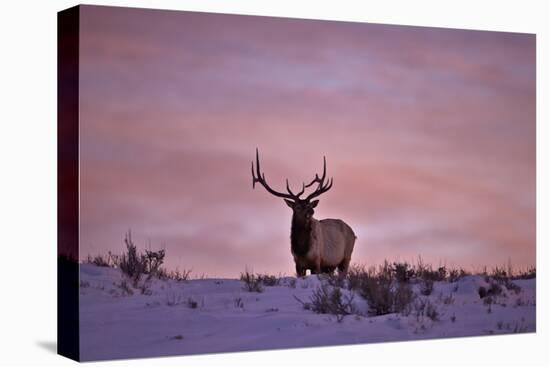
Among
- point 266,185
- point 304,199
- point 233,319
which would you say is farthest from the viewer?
point 304,199

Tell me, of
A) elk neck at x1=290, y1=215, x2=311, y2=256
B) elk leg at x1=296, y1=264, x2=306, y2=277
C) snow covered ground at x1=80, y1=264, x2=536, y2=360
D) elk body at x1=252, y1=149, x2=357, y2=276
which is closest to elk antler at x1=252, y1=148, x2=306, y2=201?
elk body at x1=252, y1=149, x2=357, y2=276

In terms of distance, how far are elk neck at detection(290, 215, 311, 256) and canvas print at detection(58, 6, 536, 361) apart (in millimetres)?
19

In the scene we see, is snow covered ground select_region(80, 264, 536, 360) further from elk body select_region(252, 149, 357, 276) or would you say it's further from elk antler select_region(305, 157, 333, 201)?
elk antler select_region(305, 157, 333, 201)

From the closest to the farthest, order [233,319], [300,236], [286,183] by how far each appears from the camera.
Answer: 1. [233,319]
2. [286,183]
3. [300,236]

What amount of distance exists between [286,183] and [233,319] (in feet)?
4.68

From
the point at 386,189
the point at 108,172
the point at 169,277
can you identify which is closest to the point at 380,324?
the point at 386,189

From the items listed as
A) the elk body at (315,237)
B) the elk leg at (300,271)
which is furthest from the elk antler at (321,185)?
the elk leg at (300,271)

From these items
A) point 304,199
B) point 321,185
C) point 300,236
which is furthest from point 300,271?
point 321,185

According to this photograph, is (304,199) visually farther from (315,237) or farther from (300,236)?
(315,237)

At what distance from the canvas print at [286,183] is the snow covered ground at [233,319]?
2cm

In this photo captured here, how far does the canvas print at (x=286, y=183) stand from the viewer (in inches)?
486

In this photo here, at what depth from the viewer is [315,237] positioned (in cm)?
1380

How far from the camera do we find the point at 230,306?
12914 millimetres

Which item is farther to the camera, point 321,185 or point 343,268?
point 343,268
